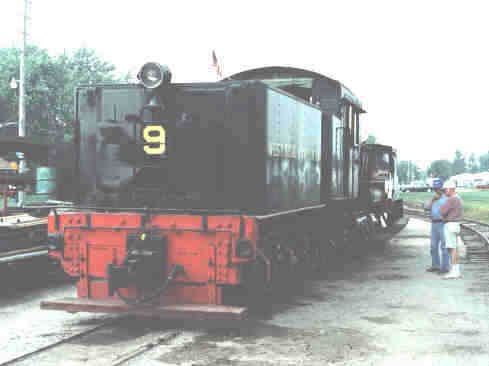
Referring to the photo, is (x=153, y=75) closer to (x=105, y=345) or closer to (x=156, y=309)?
(x=156, y=309)

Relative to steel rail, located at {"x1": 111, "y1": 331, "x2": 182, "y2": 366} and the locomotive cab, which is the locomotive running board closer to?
steel rail, located at {"x1": 111, "y1": 331, "x2": 182, "y2": 366}

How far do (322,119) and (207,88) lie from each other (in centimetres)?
411

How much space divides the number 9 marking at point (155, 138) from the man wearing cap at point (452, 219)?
565 centimetres

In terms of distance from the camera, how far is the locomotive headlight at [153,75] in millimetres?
7233

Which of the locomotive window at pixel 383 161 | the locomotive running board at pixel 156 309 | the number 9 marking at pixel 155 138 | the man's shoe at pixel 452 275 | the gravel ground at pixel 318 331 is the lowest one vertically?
the gravel ground at pixel 318 331

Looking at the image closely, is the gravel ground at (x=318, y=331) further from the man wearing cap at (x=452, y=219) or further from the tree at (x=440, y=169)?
the tree at (x=440, y=169)

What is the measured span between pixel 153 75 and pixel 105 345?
2.96 meters

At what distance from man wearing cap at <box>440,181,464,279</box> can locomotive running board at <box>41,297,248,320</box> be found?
546 centimetres

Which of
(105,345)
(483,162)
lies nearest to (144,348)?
(105,345)

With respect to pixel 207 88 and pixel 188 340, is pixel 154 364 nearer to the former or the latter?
pixel 188 340

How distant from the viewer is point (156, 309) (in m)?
6.84

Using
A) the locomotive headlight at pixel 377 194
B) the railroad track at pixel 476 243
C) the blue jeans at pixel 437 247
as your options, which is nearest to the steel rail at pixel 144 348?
the blue jeans at pixel 437 247

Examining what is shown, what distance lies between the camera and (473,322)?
25.1ft

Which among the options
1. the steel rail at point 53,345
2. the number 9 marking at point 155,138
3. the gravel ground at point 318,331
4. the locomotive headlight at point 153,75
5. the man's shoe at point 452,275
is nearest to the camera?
the steel rail at point 53,345
